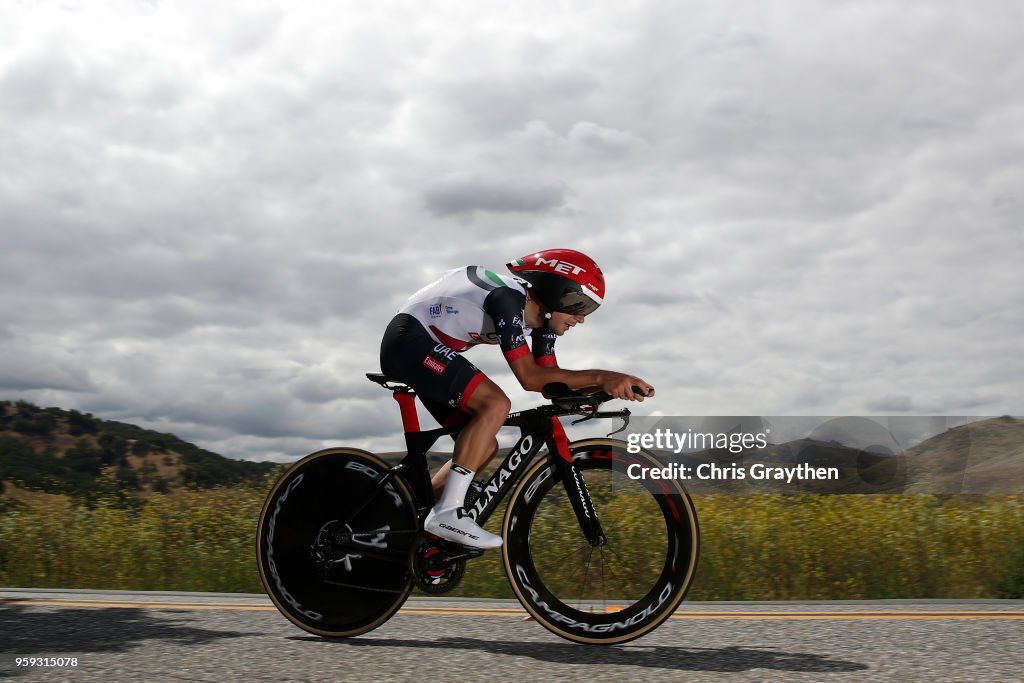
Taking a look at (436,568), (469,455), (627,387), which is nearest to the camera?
(627,387)

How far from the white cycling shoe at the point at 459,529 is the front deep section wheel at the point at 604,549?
0.54ft

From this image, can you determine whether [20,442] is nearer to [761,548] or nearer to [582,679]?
[761,548]

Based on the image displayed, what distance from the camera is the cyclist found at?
4.85m

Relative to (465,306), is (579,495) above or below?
below

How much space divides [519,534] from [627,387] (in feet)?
3.23

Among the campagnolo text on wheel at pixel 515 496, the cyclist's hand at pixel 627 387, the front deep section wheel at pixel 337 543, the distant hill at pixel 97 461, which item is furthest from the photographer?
the distant hill at pixel 97 461

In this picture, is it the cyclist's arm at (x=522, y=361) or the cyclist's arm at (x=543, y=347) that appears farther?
the cyclist's arm at (x=543, y=347)

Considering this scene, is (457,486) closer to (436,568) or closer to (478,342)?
(436,568)

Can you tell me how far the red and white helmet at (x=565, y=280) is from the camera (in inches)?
197

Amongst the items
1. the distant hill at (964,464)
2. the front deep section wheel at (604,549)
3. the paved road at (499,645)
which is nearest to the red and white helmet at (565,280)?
the front deep section wheel at (604,549)

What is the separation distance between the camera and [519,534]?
5.00 metres

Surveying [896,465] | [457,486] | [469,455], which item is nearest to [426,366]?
[469,455]

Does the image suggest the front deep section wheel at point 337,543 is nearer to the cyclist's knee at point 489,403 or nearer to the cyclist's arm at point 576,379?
the cyclist's knee at point 489,403

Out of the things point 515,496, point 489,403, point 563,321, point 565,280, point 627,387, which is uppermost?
point 565,280
